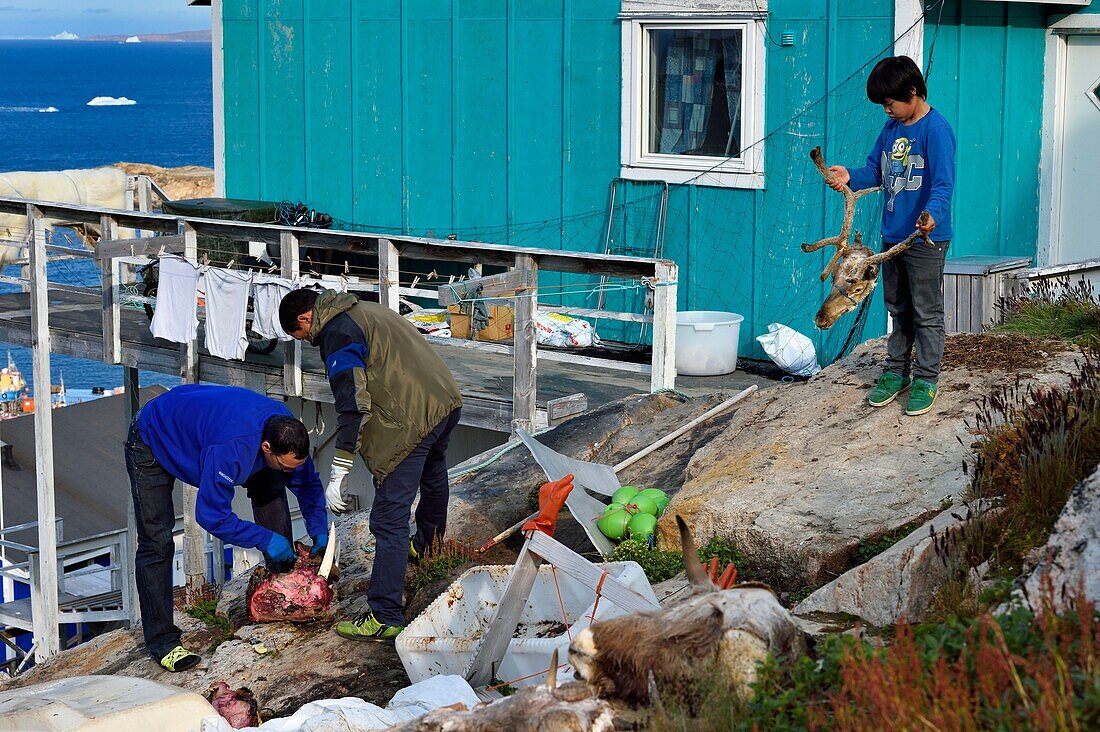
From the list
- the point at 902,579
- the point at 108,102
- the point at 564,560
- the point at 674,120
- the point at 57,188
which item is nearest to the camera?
the point at 902,579

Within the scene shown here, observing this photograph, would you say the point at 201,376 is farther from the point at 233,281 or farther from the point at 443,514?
the point at 443,514

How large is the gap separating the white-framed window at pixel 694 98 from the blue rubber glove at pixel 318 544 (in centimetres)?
597

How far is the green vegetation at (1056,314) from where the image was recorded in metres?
7.44

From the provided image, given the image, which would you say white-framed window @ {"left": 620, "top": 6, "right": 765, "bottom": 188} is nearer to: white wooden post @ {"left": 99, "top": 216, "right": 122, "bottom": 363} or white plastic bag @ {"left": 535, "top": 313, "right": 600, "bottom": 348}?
white plastic bag @ {"left": 535, "top": 313, "right": 600, "bottom": 348}

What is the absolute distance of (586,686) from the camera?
411cm

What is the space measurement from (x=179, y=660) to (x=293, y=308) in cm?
180

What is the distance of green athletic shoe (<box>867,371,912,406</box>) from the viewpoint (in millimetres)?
6879

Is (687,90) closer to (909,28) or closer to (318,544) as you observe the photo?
(909,28)

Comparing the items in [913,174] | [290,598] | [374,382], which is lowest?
[290,598]

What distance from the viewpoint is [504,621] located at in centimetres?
541

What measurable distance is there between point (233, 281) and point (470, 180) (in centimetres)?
337

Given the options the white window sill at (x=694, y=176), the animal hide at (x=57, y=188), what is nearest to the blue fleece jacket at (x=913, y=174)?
the white window sill at (x=694, y=176)

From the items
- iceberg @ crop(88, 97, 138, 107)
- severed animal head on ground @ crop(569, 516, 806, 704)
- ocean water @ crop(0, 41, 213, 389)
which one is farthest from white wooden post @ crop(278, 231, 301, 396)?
iceberg @ crop(88, 97, 138, 107)

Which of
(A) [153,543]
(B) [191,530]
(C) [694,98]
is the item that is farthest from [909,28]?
(B) [191,530]
